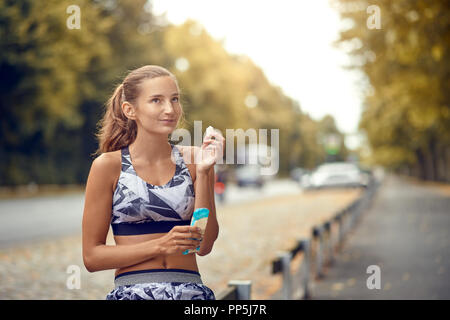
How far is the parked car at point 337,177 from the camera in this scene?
38.9 meters

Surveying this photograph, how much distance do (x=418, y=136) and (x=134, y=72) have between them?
40731 millimetres

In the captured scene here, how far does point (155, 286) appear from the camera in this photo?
209 cm

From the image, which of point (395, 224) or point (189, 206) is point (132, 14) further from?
point (189, 206)

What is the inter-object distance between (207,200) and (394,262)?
9250 mm

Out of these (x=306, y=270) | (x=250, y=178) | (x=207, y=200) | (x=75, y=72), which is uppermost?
(x=75, y=72)

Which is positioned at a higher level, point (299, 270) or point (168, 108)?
point (168, 108)

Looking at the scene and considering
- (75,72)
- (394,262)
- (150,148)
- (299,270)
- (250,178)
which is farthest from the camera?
(250,178)

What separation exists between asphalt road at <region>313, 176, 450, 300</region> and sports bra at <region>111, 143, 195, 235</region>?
576 cm

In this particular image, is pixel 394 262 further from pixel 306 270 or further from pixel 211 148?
pixel 211 148

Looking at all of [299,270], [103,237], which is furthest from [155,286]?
[299,270]

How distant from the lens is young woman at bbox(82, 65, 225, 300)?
6.75ft

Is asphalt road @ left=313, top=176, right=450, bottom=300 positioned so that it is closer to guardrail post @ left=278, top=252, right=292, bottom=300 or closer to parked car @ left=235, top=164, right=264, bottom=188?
guardrail post @ left=278, top=252, right=292, bottom=300

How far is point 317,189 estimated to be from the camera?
40.0 meters
